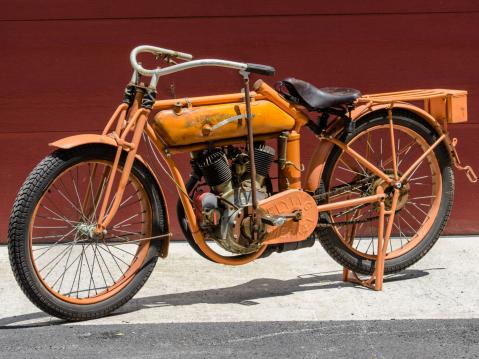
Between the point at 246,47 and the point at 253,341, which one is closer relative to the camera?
the point at 253,341

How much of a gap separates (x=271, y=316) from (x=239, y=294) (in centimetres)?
52

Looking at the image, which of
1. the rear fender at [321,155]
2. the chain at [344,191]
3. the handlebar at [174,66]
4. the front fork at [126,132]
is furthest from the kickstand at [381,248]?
the front fork at [126,132]

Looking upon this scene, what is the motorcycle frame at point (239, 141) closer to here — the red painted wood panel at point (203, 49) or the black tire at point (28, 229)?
the black tire at point (28, 229)

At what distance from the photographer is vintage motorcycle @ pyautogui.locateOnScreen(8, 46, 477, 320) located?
530cm

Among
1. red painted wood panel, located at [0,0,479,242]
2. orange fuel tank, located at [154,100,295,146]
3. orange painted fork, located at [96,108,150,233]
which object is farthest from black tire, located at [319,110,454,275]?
orange painted fork, located at [96,108,150,233]

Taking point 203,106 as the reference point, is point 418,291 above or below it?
below

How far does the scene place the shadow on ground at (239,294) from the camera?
17.9 ft

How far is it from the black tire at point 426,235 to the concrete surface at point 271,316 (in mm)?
130

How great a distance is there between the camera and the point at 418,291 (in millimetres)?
5914

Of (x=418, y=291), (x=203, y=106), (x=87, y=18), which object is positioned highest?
(x=87, y=18)

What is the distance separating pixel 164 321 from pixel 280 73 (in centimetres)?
241

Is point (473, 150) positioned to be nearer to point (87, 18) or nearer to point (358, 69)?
point (358, 69)

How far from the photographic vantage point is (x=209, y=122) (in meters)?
5.43

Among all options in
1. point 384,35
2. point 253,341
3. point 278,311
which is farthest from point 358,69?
point 253,341
